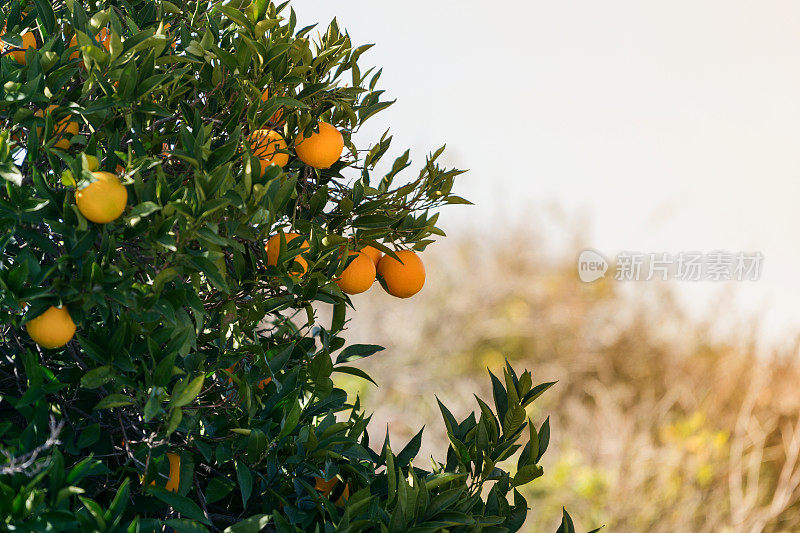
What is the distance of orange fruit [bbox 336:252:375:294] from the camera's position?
61cm

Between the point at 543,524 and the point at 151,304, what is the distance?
187cm

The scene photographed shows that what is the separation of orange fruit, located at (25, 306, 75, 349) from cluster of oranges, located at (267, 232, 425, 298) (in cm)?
17

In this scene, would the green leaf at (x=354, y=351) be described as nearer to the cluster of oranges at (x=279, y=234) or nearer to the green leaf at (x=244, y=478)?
the cluster of oranges at (x=279, y=234)

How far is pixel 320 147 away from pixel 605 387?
6.49 ft

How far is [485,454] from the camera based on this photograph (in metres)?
0.59

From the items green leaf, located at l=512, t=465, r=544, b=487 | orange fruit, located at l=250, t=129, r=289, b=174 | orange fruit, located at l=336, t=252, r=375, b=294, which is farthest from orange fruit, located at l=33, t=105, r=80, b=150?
green leaf, located at l=512, t=465, r=544, b=487

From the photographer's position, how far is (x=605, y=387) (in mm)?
2311

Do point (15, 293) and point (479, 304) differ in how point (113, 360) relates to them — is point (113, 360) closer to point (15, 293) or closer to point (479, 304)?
point (15, 293)

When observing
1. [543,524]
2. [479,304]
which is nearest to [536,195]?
[479,304]

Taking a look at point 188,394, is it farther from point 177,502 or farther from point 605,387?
point 605,387

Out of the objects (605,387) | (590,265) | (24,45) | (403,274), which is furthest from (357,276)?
(590,265)

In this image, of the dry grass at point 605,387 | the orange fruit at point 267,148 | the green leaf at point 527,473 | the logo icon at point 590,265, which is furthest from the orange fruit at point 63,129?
the logo icon at point 590,265

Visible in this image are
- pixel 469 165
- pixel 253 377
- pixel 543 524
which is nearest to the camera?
pixel 253 377

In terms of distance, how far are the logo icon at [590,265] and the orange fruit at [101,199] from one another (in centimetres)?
222
